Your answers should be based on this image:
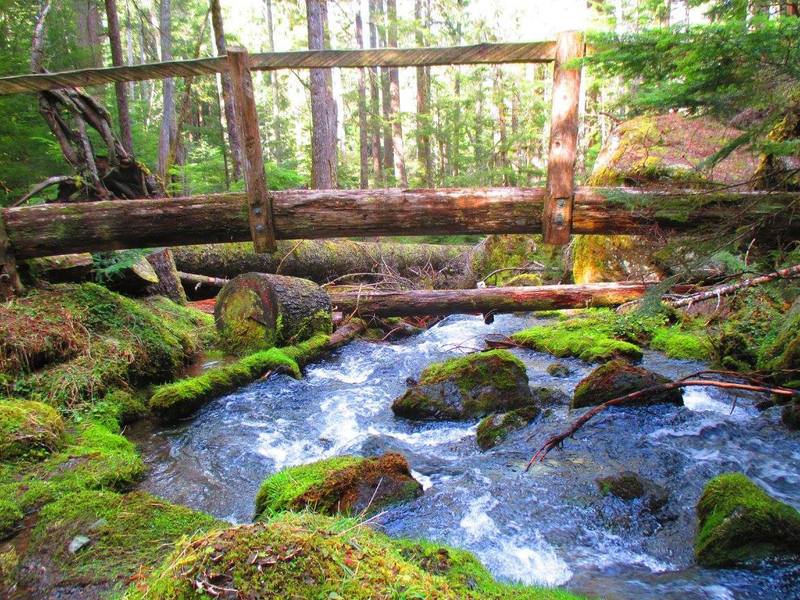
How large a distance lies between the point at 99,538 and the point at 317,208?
359 centimetres

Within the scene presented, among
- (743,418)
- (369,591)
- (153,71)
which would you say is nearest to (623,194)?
(743,418)

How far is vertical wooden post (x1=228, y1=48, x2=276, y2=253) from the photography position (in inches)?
188

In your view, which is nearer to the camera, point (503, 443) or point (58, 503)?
point (58, 503)

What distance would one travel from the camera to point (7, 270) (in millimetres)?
5441

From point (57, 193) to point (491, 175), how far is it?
11.7 metres

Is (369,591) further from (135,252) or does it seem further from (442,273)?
(442,273)

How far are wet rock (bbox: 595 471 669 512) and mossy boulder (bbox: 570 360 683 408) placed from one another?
1452 millimetres

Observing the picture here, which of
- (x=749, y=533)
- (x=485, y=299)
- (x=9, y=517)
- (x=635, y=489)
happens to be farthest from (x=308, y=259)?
(x=749, y=533)

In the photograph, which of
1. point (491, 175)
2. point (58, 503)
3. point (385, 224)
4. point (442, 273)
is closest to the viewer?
point (58, 503)

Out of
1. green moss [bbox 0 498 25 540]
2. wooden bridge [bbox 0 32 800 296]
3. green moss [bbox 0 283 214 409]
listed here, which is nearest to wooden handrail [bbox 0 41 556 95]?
wooden bridge [bbox 0 32 800 296]

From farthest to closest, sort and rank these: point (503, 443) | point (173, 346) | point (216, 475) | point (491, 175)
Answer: point (491, 175), point (173, 346), point (503, 443), point (216, 475)

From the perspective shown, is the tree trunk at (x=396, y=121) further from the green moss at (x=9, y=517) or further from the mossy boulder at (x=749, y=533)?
the green moss at (x=9, y=517)

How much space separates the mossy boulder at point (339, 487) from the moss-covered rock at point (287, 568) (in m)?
1.37

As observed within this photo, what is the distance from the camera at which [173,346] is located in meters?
6.40
